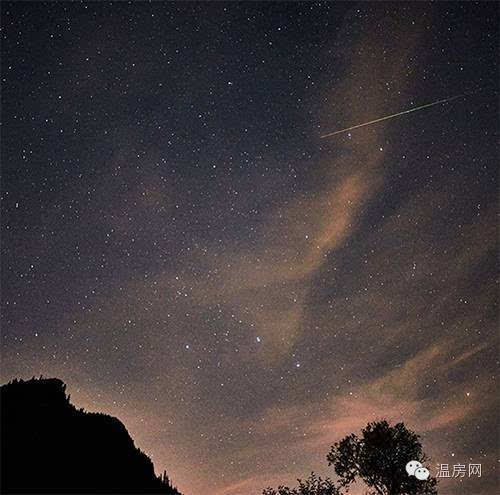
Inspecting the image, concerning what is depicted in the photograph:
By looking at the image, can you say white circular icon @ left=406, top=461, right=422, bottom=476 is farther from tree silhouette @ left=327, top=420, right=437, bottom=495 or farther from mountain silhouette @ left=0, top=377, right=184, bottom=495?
mountain silhouette @ left=0, top=377, right=184, bottom=495

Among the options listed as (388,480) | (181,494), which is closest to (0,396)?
(181,494)

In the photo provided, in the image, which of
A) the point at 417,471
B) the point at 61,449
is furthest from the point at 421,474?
the point at 61,449

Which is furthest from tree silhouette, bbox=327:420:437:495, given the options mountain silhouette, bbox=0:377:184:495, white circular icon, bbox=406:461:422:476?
mountain silhouette, bbox=0:377:184:495

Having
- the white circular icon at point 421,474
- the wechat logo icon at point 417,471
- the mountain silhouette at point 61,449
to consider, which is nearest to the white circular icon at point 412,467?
the wechat logo icon at point 417,471

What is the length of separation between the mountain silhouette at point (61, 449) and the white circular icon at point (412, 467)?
35182mm

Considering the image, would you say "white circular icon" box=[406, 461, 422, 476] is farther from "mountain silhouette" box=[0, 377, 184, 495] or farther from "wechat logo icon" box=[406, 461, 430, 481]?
"mountain silhouette" box=[0, 377, 184, 495]

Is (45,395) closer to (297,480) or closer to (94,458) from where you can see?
(94,458)

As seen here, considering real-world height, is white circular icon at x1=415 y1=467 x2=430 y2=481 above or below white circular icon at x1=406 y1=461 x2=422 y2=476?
below

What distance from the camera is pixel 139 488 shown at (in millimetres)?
56188

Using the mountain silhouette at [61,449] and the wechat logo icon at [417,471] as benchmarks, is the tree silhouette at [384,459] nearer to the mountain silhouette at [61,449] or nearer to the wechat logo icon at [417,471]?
→ the wechat logo icon at [417,471]

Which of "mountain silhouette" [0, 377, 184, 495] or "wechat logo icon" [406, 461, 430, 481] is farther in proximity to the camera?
"mountain silhouette" [0, 377, 184, 495]

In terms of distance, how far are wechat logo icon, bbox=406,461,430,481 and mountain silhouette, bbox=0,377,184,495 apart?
35.3 metres

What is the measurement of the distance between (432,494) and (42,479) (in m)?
38.7

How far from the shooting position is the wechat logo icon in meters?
38.0
